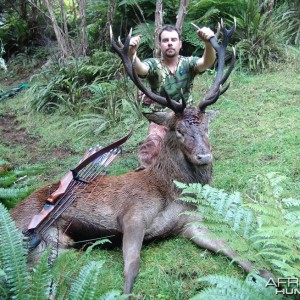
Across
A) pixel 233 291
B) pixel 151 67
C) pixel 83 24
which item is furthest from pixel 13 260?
pixel 83 24

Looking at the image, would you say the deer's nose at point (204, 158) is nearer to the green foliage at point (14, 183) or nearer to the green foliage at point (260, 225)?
the green foliage at point (260, 225)

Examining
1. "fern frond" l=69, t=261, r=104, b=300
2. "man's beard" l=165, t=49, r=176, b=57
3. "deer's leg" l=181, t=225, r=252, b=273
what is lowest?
"deer's leg" l=181, t=225, r=252, b=273

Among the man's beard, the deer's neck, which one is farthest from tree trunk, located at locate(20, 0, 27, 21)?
the deer's neck

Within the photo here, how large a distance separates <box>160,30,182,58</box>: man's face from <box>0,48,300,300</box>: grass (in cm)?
155

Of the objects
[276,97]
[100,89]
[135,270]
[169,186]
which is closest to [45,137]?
[100,89]

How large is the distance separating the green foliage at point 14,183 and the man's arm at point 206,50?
2.38 metres

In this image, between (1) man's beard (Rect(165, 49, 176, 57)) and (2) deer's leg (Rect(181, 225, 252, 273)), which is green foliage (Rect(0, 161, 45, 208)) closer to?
(2) deer's leg (Rect(181, 225, 252, 273))

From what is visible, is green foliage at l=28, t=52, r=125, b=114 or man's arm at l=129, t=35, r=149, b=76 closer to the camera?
man's arm at l=129, t=35, r=149, b=76

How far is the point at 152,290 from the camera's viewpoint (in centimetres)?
362

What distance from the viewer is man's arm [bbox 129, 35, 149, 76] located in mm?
5102

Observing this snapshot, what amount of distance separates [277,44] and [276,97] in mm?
2425

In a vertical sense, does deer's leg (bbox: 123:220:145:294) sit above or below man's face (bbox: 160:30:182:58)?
below

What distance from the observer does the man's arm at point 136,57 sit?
16.7 ft

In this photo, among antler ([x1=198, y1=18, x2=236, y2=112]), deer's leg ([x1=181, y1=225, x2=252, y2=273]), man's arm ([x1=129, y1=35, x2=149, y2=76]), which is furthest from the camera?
man's arm ([x1=129, y1=35, x2=149, y2=76])
